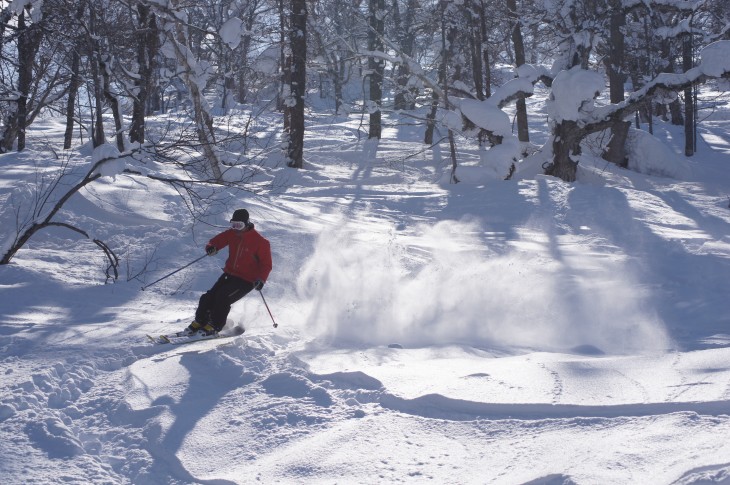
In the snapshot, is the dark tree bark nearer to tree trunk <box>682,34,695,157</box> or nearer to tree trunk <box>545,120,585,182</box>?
tree trunk <box>545,120,585,182</box>

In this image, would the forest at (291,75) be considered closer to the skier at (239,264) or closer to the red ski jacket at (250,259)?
the skier at (239,264)

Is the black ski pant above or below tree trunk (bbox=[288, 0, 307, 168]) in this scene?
below

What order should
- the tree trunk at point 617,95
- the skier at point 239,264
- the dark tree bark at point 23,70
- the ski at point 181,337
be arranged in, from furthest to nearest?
the tree trunk at point 617,95 → the dark tree bark at point 23,70 → the skier at point 239,264 → the ski at point 181,337

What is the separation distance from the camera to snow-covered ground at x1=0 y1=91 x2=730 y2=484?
4723mm

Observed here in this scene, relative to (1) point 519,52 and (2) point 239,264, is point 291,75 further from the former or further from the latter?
(2) point 239,264

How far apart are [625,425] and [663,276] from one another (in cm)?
653

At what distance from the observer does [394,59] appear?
66.6ft

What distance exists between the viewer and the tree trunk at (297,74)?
21609mm

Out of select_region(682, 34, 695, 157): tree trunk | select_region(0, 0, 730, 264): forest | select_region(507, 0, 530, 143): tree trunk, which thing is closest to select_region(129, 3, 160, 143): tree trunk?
select_region(0, 0, 730, 264): forest

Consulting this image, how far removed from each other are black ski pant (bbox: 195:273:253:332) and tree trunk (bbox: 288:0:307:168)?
46.2ft

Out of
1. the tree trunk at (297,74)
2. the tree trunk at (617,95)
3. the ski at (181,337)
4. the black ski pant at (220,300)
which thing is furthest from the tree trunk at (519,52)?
the ski at (181,337)

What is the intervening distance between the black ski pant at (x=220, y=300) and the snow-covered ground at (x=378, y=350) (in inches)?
13.6

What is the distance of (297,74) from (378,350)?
53.7ft

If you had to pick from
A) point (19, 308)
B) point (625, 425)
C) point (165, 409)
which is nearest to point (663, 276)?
point (625, 425)
